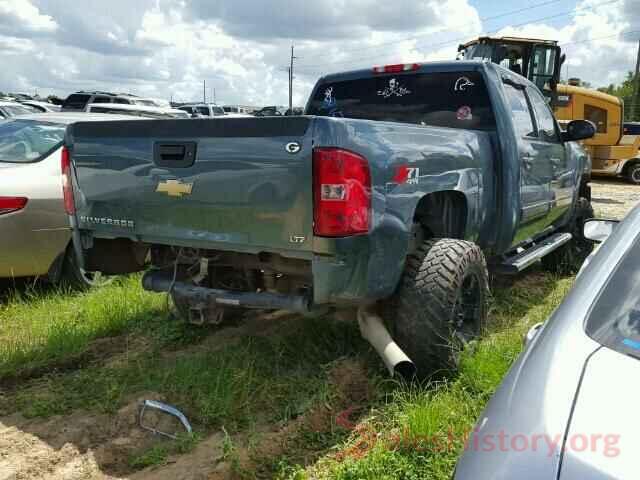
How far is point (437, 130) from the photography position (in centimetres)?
356

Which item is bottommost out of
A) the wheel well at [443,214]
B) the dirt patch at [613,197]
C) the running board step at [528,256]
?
the dirt patch at [613,197]

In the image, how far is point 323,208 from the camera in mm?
2775

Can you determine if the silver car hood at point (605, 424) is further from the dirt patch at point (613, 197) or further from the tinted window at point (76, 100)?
the tinted window at point (76, 100)

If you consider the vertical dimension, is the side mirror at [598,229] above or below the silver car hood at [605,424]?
above

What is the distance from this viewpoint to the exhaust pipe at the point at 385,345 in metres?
3.15

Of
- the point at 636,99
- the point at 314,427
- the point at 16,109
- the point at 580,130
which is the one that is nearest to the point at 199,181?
the point at 314,427

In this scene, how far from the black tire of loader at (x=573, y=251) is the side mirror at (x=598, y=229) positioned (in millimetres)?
3763

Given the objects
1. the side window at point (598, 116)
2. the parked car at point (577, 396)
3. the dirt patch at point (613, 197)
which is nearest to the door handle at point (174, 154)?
the parked car at point (577, 396)

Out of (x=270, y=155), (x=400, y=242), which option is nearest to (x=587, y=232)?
(x=400, y=242)

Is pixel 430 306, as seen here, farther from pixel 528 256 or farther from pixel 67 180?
pixel 67 180

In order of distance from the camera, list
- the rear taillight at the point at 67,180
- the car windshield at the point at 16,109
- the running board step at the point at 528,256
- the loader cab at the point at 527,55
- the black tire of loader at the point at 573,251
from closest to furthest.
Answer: the rear taillight at the point at 67,180
the running board step at the point at 528,256
the black tire of loader at the point at 573,251
the loader cab at the point at 527,55
the car windshield at the point at 16,109

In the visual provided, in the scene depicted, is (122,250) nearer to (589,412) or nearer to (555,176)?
(589,412)

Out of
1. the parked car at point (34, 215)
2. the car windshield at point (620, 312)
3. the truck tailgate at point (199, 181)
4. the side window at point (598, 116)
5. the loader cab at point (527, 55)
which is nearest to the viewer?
the car windshield at point (620, 312)

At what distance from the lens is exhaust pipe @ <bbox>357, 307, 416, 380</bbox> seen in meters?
3.15
